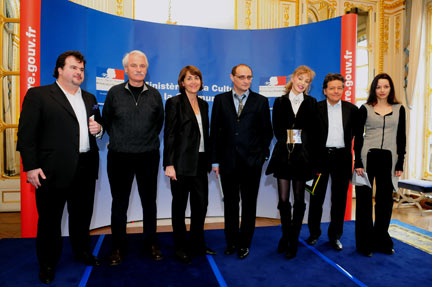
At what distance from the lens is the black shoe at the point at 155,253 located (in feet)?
8.32

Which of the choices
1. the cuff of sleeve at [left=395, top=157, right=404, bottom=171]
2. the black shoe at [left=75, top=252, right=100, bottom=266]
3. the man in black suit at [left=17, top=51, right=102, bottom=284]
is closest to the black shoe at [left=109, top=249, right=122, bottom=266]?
the black shoe at [left=75, top=252, right=100, bottom=266]

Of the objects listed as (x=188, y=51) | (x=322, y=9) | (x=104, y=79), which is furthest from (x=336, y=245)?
(x=322, y=9)

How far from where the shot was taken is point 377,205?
2.73 metres

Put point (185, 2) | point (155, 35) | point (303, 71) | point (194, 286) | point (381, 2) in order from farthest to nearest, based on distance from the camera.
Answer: point (381, 2) < point (185, 2) < point (155, 35) < point (303, 71) < point (194, 286)

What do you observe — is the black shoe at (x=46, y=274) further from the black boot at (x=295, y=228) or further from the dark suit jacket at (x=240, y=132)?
the black boot at (x=295, y=228)

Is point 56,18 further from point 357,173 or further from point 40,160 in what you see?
point 357,173

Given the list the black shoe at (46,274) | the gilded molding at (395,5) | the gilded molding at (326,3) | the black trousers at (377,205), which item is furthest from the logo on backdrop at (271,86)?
the gilded molding at (395,5)

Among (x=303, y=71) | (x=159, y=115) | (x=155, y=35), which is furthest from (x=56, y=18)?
(x=303, y=71)

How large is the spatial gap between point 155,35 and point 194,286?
9.36 ft

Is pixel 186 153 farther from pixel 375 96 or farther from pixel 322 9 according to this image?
pixel 322 9

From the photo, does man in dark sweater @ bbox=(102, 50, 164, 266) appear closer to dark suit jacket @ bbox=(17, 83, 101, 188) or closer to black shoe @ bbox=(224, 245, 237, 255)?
dark suit jacket @ bbox=(17, 83, 101, 188)

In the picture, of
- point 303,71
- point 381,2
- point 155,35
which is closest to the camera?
point 303,71

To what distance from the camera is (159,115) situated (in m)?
2.52

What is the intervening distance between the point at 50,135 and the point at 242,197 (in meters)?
1.56
